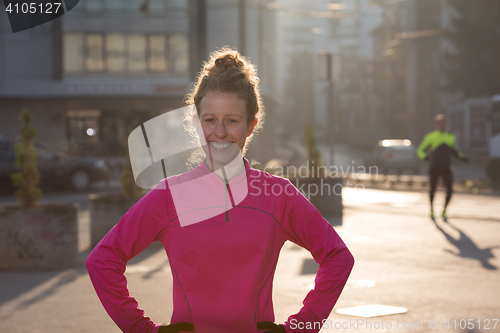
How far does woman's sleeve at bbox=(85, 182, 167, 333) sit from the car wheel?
18.3 meters

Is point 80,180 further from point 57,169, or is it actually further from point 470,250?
point 470,250

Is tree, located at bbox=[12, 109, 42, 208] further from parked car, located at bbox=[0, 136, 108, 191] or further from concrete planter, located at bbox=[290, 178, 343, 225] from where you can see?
parked car, located at bbox=[0, 136, 108, 191]

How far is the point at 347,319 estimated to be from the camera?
17.1 ft

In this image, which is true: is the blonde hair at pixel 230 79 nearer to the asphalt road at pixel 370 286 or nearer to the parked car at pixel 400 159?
the asphalt road at pixel 370 286

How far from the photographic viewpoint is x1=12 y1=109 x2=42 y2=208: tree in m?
7.68

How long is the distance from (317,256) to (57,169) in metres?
18.3

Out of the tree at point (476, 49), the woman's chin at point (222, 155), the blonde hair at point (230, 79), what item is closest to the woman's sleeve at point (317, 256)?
the woman's chin at point (222, 155)

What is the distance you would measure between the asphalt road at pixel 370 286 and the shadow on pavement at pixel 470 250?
0.5 inches

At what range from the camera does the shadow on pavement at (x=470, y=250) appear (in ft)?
25.2

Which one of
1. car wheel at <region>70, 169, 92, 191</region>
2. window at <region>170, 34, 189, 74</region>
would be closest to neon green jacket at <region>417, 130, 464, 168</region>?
car wheel at <region>70, 169, 92, 191</region>

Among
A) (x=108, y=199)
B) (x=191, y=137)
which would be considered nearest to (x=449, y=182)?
(x=108, y=199)

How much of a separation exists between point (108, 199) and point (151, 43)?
30.4 metres

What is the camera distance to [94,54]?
37.8 m

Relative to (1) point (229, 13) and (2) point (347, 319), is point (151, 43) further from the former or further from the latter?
(2) point (347, 319)
